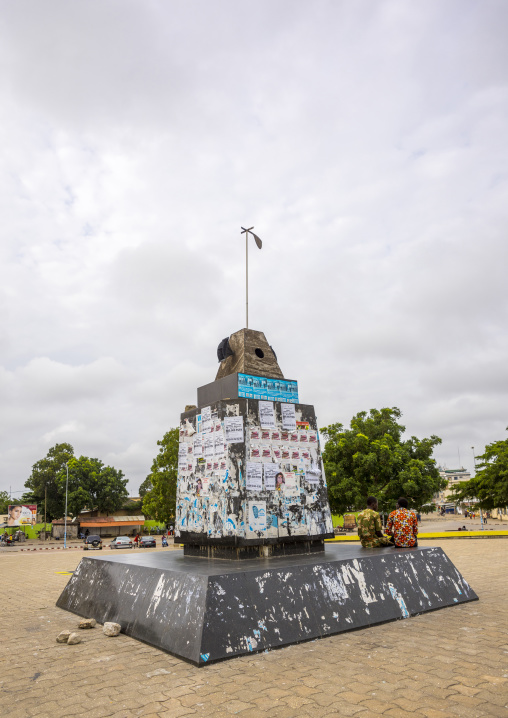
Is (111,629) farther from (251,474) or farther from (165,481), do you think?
(165,481)

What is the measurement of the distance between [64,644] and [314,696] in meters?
2.86

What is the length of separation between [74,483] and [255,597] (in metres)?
44.9

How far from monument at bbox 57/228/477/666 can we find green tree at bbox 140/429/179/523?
73.9 ft

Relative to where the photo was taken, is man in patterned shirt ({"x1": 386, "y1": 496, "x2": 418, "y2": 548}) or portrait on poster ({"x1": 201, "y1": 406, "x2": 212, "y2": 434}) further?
man in patterned shirt ({"x1": 386, "y1": 496, "x2": 418, "y2": 548})

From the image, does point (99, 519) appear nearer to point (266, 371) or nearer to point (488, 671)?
point (266, 371)

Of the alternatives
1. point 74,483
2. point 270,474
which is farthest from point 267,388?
point 74,483

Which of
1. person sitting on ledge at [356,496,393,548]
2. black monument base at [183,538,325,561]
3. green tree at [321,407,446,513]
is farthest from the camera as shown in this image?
green tree at [321,407,446,513]

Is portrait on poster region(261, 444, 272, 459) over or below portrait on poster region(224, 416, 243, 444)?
below

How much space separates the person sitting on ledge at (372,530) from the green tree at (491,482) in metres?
21.3

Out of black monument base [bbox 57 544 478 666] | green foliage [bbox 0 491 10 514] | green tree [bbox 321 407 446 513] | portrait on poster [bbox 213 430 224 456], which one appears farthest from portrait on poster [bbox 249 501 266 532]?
green foliage [bbox 0 491 10 514]

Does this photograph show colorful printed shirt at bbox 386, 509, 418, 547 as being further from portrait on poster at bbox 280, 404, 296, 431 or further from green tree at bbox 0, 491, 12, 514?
green tree at bbox 0, 491, 12, 514

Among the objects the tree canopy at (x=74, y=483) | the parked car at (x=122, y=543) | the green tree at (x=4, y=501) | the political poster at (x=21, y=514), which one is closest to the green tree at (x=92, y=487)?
the tree canopy at (x=74, y=483)

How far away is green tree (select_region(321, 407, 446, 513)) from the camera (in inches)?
947

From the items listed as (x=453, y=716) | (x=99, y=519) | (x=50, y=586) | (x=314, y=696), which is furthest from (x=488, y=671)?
(x=99, y=519)
